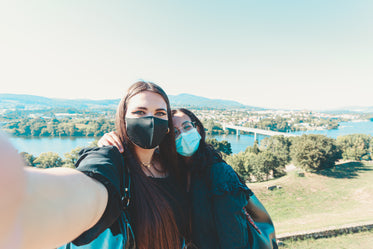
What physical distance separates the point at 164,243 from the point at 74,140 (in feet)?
184

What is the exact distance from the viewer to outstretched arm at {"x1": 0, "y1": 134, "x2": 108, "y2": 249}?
0.36 metres

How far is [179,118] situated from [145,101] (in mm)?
534

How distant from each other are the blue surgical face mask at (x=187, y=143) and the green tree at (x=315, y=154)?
22.8 meters

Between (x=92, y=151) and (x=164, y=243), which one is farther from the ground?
(x=92, y=151)

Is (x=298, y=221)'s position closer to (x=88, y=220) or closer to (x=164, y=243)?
(x=164, y=243)

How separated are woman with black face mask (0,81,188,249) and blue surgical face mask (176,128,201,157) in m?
0.11

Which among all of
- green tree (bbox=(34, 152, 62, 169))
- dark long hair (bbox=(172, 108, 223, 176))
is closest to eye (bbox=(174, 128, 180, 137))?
dark long hair (bbox=(172, 108, 223, 176))

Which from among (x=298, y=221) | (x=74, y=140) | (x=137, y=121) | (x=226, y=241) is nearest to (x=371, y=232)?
(x=298, y=221)

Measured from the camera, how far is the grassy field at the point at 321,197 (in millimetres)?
10945

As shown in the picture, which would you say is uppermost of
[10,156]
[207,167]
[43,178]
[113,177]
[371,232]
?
[10,156]

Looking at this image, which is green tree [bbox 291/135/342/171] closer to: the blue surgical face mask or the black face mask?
the blue surgical face mask

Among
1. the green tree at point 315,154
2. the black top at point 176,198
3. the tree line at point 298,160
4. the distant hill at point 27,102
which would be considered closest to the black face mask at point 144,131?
the black top at point 176,198

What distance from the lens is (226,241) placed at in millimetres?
1291

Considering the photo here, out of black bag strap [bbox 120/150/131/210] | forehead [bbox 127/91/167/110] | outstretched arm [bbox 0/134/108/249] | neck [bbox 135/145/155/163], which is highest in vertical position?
forehead [bbox 127/91/167/110]
